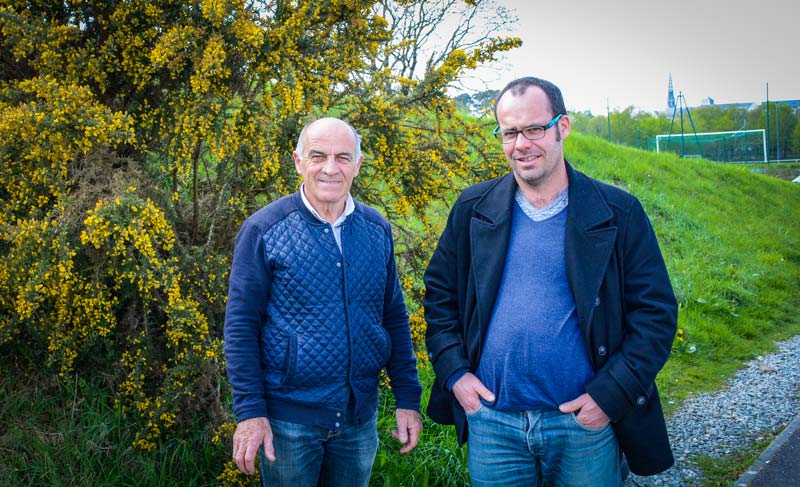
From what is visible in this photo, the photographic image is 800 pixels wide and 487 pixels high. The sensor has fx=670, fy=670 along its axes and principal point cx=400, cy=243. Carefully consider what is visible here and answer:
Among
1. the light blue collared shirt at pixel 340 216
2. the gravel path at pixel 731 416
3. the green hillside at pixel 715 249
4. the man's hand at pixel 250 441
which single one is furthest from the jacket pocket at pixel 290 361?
the green hillside at pixel 715 249

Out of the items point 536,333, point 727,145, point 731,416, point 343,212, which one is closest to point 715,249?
point 731,416

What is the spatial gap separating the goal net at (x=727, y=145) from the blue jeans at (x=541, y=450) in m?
33.6

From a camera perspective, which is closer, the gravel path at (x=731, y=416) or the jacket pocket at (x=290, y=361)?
the jacket pocket at (x=290, y=361)

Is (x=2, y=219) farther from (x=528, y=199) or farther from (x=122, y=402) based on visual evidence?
(x=528, y=199)

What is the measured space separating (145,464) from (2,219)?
148 centimetres

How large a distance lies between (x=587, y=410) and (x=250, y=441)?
1.18 m

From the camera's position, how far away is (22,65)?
4.06 metres

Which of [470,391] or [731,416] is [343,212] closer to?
[470,391]

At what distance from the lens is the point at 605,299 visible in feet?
7.92

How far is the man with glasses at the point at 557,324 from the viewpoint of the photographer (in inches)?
93.4

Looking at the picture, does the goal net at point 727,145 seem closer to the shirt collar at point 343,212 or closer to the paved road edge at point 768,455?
the paved road edge at point 768,455

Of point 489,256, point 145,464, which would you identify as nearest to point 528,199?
point 489,256

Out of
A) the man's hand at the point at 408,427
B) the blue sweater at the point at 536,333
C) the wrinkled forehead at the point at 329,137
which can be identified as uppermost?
the wrinkled forehead at the point at 329,137

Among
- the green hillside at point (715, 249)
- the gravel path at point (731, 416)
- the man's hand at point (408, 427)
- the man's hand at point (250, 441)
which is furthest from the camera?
the green hillside at point (715, 249)
